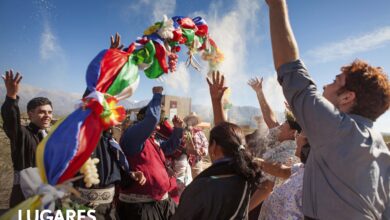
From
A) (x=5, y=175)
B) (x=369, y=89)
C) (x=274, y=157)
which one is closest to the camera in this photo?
(x=369, y=89)

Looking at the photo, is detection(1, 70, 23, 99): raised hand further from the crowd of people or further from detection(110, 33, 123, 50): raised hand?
detection(110, 33, 123, 50): raised hand

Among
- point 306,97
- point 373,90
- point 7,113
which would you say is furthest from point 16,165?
point 373,90

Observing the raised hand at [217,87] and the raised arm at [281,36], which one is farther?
the raised hand at [217,87]

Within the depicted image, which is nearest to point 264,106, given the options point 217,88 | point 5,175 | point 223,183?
point 217,88

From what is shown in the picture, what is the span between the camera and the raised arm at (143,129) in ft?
10.3

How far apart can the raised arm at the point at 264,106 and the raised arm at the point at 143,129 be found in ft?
6.57

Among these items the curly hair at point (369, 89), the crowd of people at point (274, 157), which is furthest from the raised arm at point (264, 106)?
Result: the curly hair at point (369, 89)

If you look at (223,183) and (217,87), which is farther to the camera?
(217,87)

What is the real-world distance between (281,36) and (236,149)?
3.84 ft

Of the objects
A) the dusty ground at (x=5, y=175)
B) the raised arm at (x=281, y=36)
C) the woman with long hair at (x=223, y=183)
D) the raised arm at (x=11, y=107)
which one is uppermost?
the raised arm at (x=281, y=36)

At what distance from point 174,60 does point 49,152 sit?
5.07ft

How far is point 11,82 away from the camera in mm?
3195

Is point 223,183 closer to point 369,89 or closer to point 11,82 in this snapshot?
point 369,89

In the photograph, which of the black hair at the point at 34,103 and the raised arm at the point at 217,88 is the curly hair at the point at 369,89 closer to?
the raised arm at the point at 217,88
